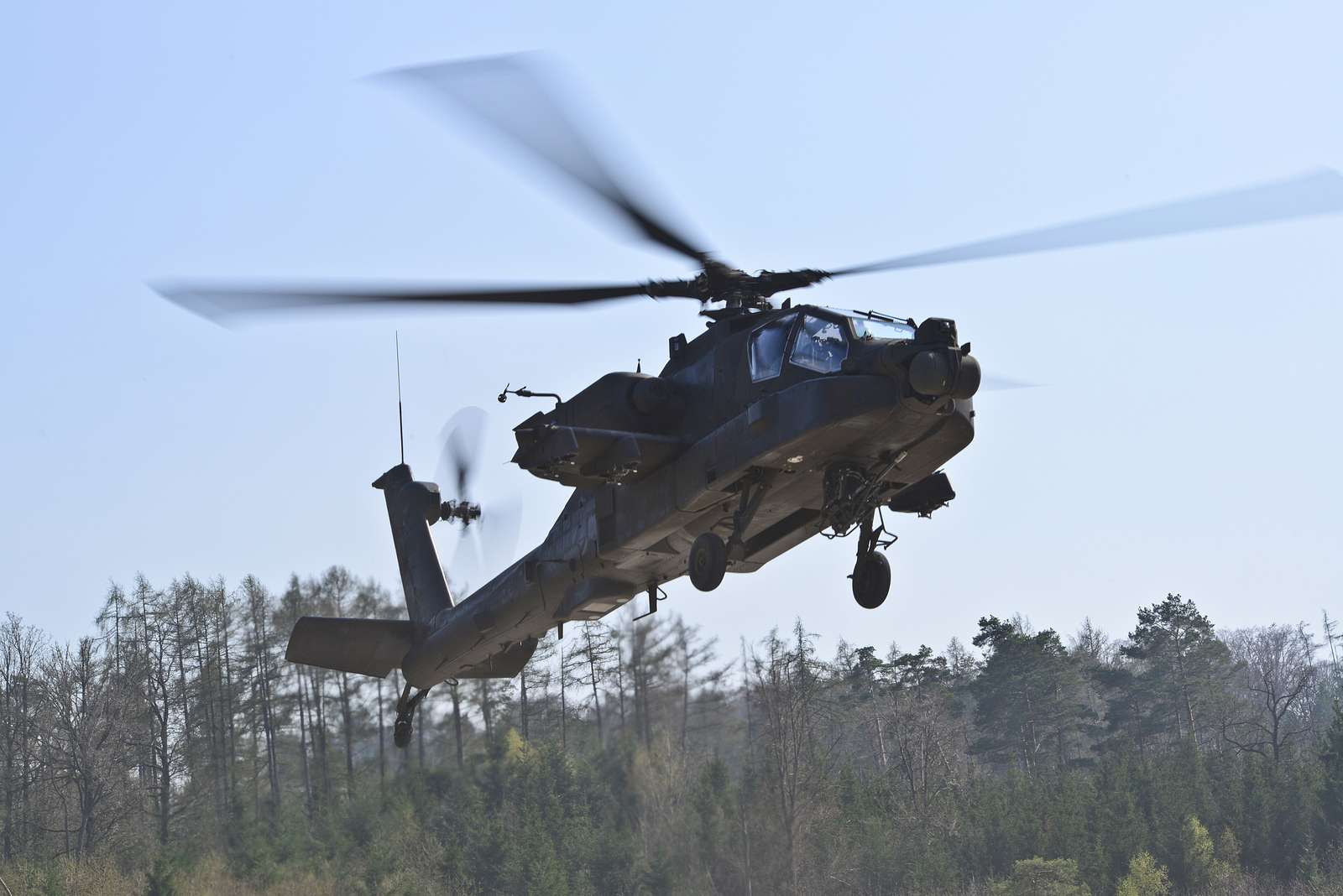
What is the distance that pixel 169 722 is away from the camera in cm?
4716

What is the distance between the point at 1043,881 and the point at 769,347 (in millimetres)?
31659

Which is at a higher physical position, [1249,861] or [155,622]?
[155,622]

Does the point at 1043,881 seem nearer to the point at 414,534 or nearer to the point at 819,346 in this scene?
the point at 414,534

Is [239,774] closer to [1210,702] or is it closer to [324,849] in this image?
[324,849]

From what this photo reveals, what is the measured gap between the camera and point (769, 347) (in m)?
12.5

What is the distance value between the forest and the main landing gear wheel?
1177 inches

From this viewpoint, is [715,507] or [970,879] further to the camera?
[970,879]

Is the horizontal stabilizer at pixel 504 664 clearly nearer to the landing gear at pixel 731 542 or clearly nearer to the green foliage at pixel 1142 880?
the landing gear at pixel 731 542

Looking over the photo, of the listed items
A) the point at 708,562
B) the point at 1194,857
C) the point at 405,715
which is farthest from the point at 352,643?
the point at 1194,857

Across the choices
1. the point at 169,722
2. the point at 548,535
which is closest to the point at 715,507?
the point at 548,535

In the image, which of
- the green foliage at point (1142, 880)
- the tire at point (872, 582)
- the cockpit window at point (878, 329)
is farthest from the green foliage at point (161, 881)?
the cockpit window at point (878, 329)

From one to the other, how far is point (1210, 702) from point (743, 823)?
1906 centimetres

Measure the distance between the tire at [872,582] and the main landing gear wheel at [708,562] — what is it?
1.25 meters

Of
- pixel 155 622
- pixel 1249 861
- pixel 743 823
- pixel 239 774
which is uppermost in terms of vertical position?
pixel 155 622
